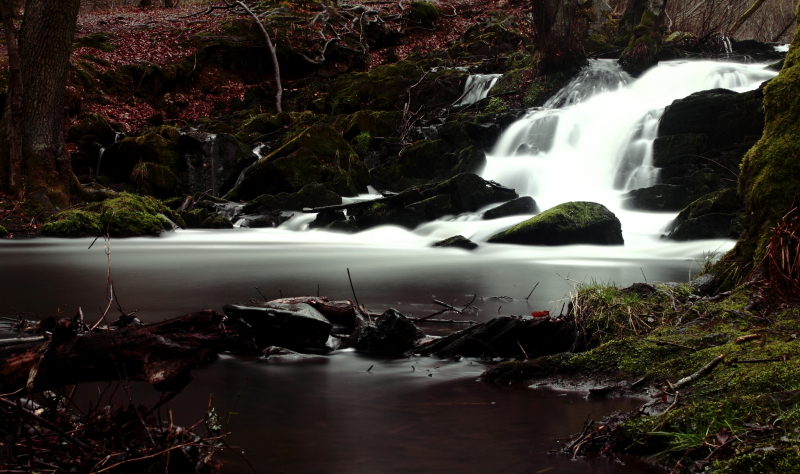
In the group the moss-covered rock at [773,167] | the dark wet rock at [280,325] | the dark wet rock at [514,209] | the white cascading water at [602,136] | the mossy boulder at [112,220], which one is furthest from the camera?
the white cascading water at [602,136]

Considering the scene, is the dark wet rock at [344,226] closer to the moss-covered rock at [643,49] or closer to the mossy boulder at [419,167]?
the mossy boulder at [419,167]

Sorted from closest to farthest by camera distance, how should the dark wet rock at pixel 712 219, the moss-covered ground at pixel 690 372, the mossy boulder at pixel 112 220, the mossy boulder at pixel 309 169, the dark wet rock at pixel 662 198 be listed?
1. the moss-covered ground at pixel 690 372
2. the dark wet rock at pixel 712 219
3. the mossy boulder at pixel 112 220
4. the dark wet rock at pixel 662 198
5. the mossy boulder at pixel 309 169

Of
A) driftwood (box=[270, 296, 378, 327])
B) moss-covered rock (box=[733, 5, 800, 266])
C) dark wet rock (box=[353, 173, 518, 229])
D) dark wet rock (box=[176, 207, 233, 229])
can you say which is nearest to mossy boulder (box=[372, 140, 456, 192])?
dark wet rock (box=[353, 173, 518, 229])

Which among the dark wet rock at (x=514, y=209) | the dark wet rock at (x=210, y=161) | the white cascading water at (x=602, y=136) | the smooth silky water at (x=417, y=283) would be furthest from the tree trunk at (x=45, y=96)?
the white cascading water at (x=602, y=136)

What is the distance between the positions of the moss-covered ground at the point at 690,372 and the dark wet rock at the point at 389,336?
920mm

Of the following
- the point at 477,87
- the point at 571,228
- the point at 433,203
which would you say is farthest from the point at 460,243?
the point at 477,87

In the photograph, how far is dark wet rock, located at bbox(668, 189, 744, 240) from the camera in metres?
10.2

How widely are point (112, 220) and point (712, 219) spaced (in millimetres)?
11328

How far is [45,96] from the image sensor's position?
41.5ft

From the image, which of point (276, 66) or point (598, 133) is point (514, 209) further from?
point (276, 66)

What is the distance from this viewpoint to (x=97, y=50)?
935 inches

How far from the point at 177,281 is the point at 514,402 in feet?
19.6

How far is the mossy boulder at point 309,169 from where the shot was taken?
1603cm

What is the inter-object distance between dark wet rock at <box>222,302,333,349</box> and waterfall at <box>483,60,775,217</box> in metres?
11.1
